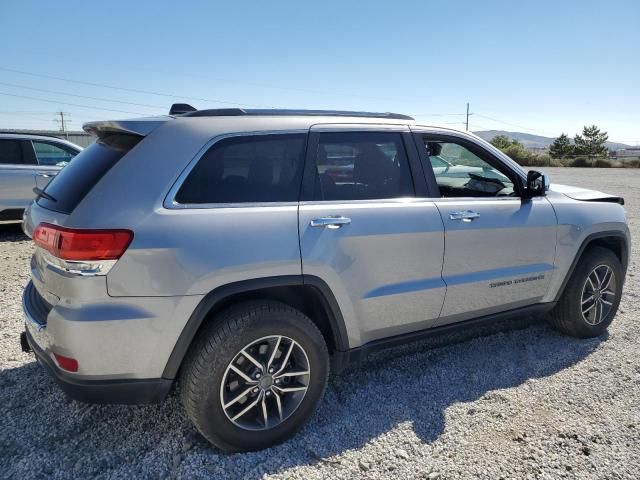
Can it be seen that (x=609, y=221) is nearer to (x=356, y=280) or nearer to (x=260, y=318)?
(x=356, y=280)

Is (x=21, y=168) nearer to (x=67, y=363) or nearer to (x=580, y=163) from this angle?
(x=67, y=363)

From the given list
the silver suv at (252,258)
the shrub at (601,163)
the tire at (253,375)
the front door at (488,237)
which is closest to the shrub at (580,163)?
the shrub at (601,163)

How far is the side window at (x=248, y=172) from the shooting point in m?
2.32

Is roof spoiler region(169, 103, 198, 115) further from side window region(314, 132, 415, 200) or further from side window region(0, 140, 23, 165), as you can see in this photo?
side window region(0, 140, 23, 165)

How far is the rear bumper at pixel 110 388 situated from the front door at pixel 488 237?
1.86 m

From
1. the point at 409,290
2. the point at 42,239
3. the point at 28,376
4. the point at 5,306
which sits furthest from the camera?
the point at 5,306

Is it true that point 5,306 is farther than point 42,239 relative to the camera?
Yes

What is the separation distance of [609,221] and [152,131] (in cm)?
364

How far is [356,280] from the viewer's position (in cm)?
263

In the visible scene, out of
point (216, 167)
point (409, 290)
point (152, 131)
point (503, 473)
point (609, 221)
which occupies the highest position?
point (152, 131)

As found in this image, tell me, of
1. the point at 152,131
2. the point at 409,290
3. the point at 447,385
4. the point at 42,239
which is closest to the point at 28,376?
the point at 42,239

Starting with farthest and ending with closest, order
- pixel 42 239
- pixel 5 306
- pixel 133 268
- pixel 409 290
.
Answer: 1. pixel 5 306
2. pixel 409 290
3. pixel 42 239
4. pixel 133 268

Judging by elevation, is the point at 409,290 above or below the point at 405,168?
below

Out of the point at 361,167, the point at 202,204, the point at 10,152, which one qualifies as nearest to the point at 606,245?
the point at 361,167
